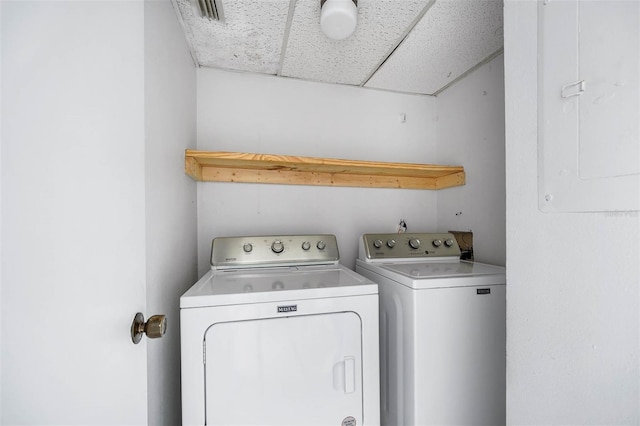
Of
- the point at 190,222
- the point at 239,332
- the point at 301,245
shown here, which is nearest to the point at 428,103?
the point at 301,245

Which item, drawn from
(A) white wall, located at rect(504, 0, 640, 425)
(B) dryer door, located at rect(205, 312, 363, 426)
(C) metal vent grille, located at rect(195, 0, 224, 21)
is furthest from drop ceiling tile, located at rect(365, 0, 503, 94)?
(B) dryer door, located at rect(205, 312, 363, 426)

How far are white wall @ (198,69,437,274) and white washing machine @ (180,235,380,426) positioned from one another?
759 mm

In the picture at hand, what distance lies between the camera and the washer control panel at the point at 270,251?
156cm

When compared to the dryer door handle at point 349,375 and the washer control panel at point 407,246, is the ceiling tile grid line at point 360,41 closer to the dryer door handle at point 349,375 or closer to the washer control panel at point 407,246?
the washer control panel at point 407,246

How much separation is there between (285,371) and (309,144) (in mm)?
1503

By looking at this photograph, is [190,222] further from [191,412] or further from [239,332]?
[191,412]

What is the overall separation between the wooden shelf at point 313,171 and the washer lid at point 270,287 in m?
0.66

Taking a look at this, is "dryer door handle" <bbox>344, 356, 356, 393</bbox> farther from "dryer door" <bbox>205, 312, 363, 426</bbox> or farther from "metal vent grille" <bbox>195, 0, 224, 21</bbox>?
"metal vent grille" <bbox>195, 0, 224, 21</bbox>

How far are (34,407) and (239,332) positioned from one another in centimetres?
56

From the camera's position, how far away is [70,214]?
0.62 m

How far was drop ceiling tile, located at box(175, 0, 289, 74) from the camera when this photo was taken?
1312 millimetres

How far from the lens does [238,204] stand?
1.88 m

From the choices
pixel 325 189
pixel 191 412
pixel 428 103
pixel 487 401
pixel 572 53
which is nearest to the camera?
pixel 572 53

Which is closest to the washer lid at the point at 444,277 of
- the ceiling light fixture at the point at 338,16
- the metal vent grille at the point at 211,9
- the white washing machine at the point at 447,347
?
the white washing machine at the point at 447,347
